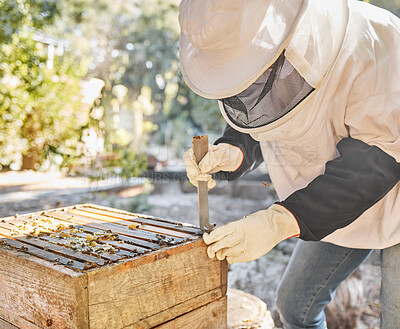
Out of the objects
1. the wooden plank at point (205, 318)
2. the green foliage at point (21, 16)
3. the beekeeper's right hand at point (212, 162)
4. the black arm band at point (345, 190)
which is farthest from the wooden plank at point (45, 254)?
the green foliage at point (21, 16)

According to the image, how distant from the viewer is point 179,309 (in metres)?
1.29

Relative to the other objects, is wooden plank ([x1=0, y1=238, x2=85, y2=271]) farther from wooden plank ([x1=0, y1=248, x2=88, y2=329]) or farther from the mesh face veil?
the mesh face veil

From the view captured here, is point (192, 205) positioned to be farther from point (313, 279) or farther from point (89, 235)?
point (89, 235)

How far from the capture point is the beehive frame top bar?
3.80 ft

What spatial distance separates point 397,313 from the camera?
1456mm

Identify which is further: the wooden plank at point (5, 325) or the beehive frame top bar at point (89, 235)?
the wooden plank at point (5, 325)

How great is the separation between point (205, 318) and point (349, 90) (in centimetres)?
90

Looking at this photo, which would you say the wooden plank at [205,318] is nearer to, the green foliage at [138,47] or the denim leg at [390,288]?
the denim leg at [390,288]

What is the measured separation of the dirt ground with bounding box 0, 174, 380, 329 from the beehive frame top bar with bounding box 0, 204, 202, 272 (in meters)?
1.84

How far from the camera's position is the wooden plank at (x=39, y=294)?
3.37ft

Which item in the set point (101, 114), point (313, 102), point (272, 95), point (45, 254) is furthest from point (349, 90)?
point (101, 114)

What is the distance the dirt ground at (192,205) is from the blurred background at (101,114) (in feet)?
0.04

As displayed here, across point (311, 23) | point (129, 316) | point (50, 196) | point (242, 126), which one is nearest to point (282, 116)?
point (242, 126)

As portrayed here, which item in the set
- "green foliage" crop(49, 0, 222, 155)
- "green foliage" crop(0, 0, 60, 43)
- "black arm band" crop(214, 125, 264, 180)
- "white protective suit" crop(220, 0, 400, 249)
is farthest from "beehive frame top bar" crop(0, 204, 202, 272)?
"green foliage" crop(49, 0, 222, 155)
